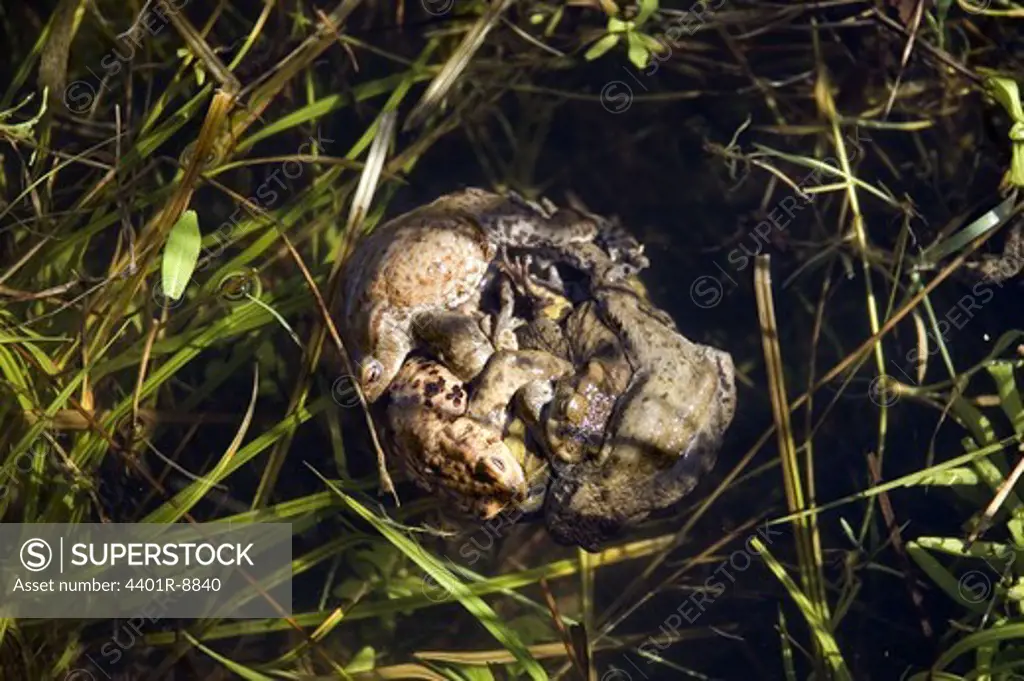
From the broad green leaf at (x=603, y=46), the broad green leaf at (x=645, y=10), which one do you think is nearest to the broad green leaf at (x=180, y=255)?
the broad green leaf at (x=603, y=46)

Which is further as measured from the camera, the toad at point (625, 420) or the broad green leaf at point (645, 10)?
the broad green leaf at point (645, 10)

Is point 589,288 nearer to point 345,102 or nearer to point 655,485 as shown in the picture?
point 655,485

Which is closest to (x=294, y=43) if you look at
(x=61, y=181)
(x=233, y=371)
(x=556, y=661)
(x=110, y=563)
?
(x=61, y=181)

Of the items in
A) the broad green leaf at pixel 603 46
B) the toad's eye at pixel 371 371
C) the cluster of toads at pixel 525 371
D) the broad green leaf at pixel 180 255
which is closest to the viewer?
the broad green leaf at pixel 180 255

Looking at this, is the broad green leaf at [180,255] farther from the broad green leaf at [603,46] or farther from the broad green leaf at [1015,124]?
the broad green leaf at [1015,124]

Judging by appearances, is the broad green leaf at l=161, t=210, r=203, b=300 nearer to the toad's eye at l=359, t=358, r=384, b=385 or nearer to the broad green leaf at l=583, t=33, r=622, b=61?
the toad's eye at l=359, t=358, r=384, b=385

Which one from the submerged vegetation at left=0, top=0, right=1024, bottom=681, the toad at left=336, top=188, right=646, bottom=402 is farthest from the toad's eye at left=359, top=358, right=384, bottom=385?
the submerged vegetation at left=0, top=0, right=1024, bottom=681
